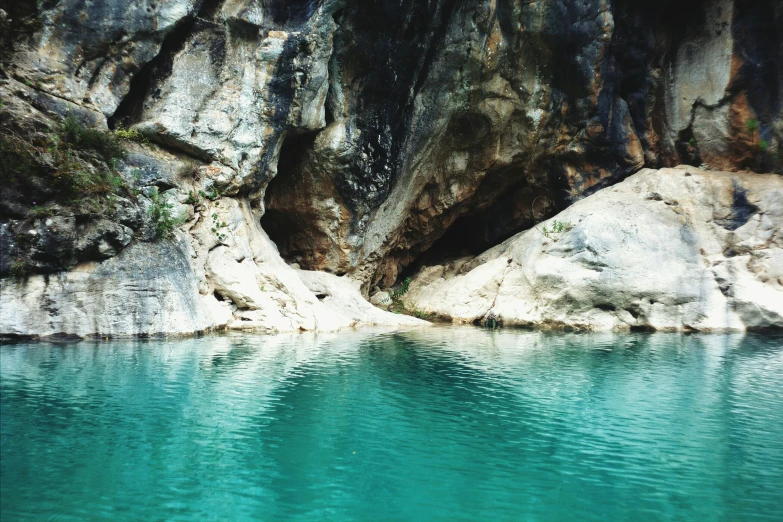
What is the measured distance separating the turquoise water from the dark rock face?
249 inches

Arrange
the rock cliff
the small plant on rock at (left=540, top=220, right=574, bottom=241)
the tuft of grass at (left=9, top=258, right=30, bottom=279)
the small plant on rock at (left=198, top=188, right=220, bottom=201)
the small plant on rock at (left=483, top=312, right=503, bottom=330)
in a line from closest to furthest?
1. the tuft of grass at (left=9, top=258, right=30, bottom=279)
2. the rock cliff
3. the small plant on rock at (left=198, top=188, right=220, bottom=201)
4. the small plant on rock at (left=483, top=312, right=503, bottom=330)
5. the small plant on rock at (left=540, top=220, right=574, bottom=241)

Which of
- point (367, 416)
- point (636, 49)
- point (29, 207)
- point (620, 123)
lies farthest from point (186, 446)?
point (636, 49)

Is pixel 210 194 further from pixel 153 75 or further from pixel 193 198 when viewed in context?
pixel 153 75

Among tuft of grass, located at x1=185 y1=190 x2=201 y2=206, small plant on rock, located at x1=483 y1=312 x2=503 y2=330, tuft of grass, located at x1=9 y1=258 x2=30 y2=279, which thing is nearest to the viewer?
tuft of grass, located at x1=9 y1=258 x2=30 y2=279

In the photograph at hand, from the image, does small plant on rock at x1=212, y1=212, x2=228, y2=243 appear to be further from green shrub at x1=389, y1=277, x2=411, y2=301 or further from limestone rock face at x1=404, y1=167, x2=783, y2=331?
green shrub at x1=389, y1=277, x2=411, y2=301

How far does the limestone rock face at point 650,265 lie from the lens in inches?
728

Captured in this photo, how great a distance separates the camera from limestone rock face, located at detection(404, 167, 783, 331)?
60.6 ft

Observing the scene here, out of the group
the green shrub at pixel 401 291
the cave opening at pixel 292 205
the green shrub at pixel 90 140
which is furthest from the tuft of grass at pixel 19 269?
the green shrub at pixel 401 291

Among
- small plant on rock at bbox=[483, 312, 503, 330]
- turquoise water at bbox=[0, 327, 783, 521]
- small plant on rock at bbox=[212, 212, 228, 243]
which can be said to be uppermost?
small plant on rock at bbox=[212, 212, 228, 243]

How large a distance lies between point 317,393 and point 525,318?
481 inches

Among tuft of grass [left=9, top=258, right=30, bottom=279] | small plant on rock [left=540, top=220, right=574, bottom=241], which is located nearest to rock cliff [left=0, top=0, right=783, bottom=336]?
tuft of grass [left=9, top=258, right=30, bottom=279]

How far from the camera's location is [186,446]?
20.4ft

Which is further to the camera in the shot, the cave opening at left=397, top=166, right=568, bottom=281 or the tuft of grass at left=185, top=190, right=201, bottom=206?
the cave opening at left=397, top=166, right=568, bottom=281

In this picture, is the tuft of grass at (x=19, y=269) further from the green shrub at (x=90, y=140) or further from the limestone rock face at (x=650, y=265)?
the limestone rock face at (x=650, y=265)
